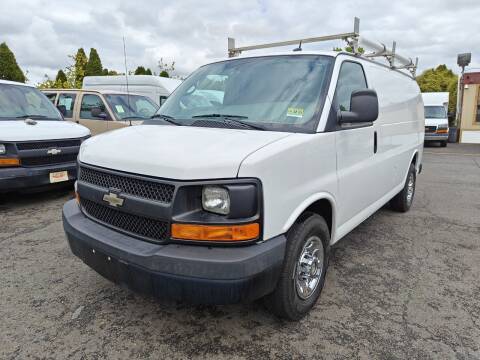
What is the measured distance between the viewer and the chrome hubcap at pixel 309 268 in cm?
269

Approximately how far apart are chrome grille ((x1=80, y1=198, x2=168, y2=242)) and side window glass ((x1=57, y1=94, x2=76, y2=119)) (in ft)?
21.9

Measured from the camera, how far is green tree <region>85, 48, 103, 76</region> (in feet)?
75.1

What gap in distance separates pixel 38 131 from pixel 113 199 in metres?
3.94

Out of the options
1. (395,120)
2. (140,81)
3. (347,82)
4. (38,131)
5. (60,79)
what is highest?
(60,79)

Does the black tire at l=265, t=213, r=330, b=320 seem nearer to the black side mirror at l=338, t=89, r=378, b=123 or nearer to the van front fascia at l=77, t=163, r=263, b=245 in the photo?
the van front fascia at l=77, t=163, r=263, b=245

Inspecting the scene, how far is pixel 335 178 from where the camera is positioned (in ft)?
9.62

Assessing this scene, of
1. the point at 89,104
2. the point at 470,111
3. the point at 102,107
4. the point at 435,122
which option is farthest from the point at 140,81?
the point at 470,111

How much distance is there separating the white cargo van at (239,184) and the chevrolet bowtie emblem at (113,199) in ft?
0.03

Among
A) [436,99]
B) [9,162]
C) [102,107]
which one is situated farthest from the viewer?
[436,99]

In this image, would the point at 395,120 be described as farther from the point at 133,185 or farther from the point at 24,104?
the point at 24,104

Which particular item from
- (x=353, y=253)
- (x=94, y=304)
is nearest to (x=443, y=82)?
(x=353, y=253)

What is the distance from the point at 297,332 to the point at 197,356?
2.37ft

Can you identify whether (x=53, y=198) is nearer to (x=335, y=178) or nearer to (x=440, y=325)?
(x=335, y=178)

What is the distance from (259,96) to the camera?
10.0 feet
